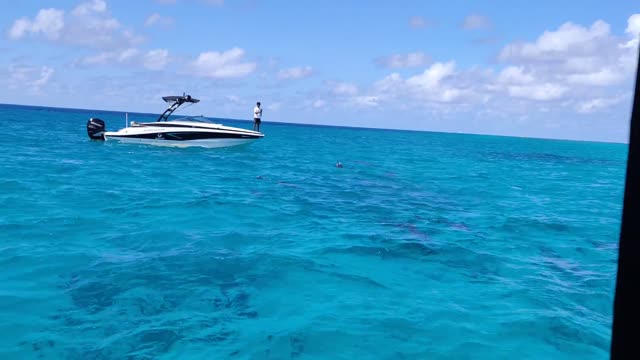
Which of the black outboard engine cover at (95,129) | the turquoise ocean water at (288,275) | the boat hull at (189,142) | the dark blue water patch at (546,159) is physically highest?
the black outboard engine cover at (95,129)

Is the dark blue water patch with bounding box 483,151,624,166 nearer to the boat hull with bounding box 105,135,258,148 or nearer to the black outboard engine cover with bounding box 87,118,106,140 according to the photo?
the boat hull with bounding box 105,135,258,148

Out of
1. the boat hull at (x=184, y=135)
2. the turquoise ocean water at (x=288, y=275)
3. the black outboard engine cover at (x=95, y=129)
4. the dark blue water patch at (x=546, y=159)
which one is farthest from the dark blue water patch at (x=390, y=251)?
the dark blue water patch at (x=546, y=159)

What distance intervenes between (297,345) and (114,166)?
20179 millimetres

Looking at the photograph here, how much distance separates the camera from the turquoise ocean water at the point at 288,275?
6.79 metres

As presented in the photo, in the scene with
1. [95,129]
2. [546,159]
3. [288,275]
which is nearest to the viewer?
[288,275]

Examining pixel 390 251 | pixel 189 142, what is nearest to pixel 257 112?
pixel 189 142

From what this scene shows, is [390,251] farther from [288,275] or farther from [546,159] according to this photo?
[546,159]

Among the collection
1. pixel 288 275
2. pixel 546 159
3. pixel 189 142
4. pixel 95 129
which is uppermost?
pixel 95 129

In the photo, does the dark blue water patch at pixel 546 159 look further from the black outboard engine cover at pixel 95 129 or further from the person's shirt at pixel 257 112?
the black outboard engine cover at pixel 95 129

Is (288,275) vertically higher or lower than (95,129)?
lower

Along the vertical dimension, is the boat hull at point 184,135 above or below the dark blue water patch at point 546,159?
above

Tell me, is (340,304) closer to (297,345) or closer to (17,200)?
(297,345)

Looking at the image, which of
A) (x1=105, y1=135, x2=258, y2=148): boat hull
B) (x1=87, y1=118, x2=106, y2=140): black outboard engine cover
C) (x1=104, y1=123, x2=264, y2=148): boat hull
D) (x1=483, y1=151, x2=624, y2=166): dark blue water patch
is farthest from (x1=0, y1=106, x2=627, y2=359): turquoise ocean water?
(x1=483, y1=151, x2=624, y2=166): dark blue water patch

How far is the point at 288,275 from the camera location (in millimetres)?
9391
